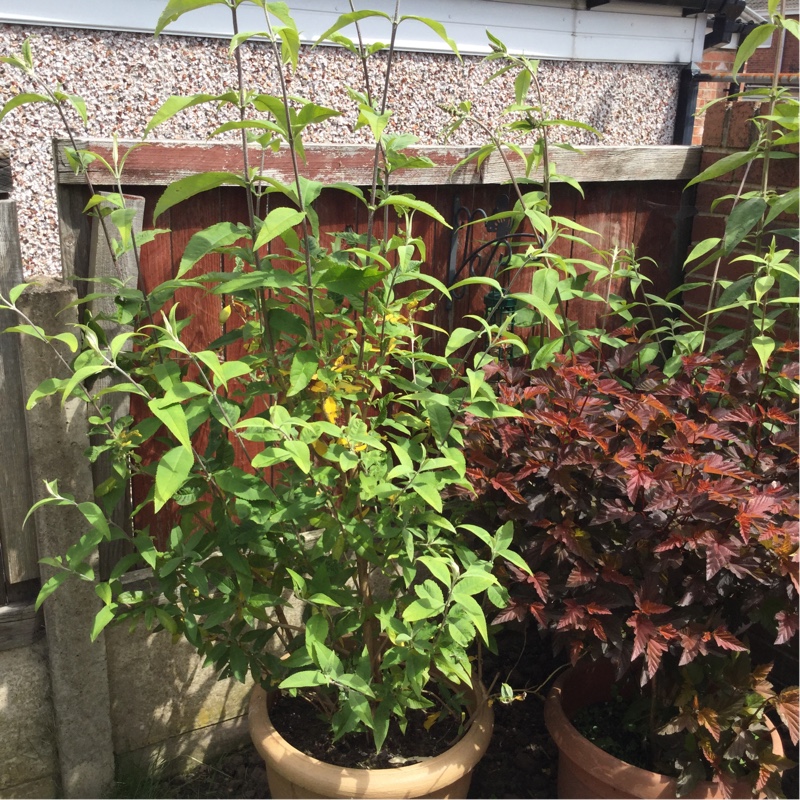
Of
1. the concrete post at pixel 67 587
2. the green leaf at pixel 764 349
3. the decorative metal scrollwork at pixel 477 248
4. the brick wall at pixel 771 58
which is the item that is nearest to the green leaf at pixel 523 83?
the decorative metal scrollwork at pixel 477 248

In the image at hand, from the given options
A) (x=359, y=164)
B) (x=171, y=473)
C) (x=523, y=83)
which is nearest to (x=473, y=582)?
(x=171, y=473)

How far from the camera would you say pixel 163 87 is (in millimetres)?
2910

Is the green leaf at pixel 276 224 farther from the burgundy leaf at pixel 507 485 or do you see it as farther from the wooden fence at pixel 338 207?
the burgundy leaf at pixel 507 485

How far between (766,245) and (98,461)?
2247mm

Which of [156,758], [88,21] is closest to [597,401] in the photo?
[156,758]

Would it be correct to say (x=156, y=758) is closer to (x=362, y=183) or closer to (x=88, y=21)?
(x=362, y=183)

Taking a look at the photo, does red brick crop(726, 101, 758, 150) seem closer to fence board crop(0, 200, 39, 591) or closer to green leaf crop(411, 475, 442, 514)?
green leaf crop(411, 475, 442, 514)

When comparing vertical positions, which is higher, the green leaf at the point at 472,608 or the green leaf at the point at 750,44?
the green leaf at the point at 750,44

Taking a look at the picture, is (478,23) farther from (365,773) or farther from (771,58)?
(771,58)

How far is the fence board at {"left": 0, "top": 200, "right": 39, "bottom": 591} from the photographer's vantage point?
6.72 ft

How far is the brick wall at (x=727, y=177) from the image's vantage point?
9.35ft

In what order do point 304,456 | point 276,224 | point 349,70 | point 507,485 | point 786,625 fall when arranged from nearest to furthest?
point 276,224
point 304,456
point 786,625
point 507,485
point 349,70

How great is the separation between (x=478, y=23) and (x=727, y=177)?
125 centimetres

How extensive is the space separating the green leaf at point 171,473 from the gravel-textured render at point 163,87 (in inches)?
48.8
